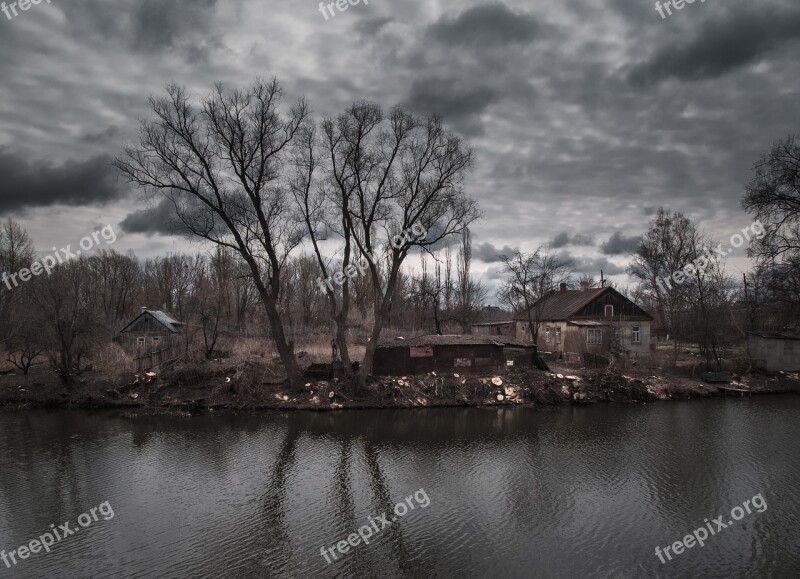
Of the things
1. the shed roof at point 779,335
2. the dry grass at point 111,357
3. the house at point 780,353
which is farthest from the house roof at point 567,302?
the dry grass at point 111,357

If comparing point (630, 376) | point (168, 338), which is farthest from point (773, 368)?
point (168, 338)

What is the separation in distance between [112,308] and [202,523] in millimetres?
53559

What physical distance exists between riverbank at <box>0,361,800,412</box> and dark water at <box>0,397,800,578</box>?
9.28ft

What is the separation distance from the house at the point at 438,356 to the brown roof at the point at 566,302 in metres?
14.7

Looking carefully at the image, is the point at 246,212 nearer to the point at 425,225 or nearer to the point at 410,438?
the point at 425,225

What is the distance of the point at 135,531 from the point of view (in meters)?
10.2

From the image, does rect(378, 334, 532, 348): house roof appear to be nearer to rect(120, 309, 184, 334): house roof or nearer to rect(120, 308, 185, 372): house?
rect(120, 308, 185, 372): house
